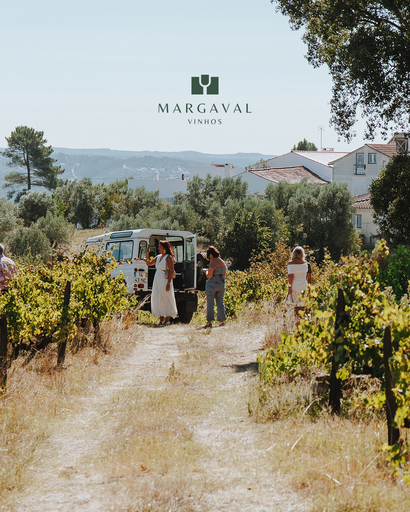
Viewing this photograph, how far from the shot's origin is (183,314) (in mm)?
14625

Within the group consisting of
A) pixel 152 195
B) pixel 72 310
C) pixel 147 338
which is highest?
pixel 152 195

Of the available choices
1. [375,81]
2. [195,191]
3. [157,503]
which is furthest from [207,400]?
[195,191]

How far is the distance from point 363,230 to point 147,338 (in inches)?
2131

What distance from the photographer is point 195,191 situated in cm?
6028

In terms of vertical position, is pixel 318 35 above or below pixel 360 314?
above

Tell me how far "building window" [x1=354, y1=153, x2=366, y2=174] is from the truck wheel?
184 feet

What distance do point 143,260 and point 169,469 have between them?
32.9ft

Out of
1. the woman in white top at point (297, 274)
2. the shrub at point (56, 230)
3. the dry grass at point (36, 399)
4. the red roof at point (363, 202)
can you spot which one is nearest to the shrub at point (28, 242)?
the shrub at point (56, 230)

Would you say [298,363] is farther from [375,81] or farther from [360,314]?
[375,81]

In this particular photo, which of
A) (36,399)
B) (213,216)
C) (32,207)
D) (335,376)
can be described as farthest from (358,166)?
(36,399)

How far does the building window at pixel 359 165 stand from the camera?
66750 millimetres

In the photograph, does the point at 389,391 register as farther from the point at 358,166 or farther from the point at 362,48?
the point at 358,166

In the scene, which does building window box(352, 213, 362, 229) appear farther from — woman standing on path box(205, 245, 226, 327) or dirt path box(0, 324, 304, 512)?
dirt path box(0, 324, 304, 512)

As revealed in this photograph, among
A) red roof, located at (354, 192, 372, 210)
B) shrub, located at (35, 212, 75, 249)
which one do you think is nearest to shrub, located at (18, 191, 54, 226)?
shrub, located at (35, 212, 75, 249)
